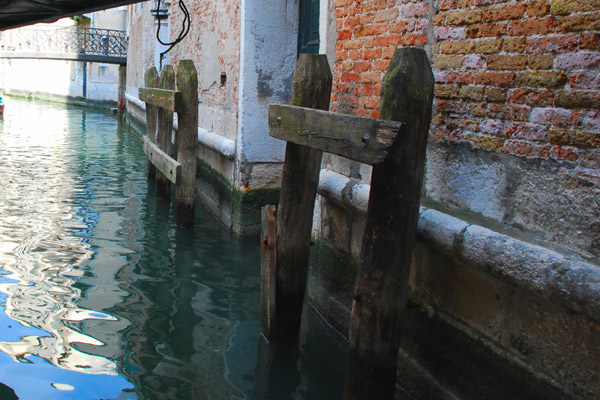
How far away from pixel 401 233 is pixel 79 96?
3087 centimetres

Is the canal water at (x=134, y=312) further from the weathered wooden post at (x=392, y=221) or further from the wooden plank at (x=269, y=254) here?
the weathered wooden post at (x=392, y=221)

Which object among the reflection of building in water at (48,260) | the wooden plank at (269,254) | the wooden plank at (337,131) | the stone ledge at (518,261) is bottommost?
the reflection of building in water at (48,260)

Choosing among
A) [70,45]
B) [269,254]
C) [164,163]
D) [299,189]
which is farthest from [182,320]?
[70,45]

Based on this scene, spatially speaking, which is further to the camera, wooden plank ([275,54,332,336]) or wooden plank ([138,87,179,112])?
wooden plank ([138,87,179,112])

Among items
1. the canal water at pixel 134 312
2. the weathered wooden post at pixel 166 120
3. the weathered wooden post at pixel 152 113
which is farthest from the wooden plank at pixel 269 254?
the weathered wooden post at pixel 152 113

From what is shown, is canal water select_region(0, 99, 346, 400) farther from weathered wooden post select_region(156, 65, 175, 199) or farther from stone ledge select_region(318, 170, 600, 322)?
stone ledge select_region(318, 170, 600, 322)

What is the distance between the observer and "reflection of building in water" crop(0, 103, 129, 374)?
3.59 metres

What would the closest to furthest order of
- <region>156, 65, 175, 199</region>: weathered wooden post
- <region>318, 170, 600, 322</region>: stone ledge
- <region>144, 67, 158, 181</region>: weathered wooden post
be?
<region>318, 170, 600, 322</region>: stone ledge, <region>156, 65, 175, 199</region>: weathered wooden post, <region>144, 67, 158, 181</region>: weathered wooden post

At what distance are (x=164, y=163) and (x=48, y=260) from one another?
5.91ft

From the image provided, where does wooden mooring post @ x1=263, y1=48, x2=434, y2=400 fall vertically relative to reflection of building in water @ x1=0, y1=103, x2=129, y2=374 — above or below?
above

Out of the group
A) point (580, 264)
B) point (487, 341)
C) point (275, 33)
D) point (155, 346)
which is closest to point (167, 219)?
point (275, 33)

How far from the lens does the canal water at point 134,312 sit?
327 cm

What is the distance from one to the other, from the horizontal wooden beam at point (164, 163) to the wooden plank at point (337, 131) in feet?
9.63

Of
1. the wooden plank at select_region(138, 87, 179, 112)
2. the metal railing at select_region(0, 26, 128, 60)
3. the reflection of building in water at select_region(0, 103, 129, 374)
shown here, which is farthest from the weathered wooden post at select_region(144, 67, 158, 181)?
the metal railing at select_region(0, 26, 128, 60)
